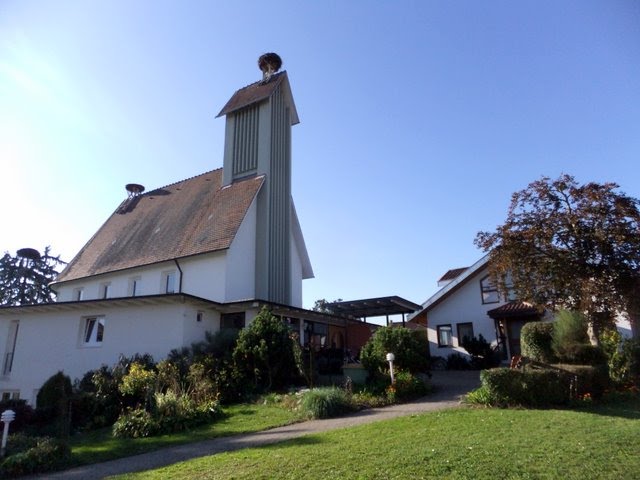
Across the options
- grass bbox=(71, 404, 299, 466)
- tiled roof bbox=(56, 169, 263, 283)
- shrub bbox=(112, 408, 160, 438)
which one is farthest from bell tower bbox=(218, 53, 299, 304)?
shrub bbox=(112, 408, 160, 438)

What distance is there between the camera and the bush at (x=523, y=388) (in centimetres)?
1110

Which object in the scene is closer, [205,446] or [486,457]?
[486,457]

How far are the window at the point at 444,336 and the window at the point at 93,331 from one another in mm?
17380

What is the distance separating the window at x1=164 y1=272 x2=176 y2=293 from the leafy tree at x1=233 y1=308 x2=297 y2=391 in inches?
A: 372

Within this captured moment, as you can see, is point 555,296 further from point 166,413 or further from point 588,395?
point 166,413

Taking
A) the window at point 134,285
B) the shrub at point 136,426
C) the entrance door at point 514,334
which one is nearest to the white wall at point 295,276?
the window at point 134,285

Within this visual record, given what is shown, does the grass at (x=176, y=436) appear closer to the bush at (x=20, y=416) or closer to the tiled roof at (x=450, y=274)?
the bush at (x=20, y=416)

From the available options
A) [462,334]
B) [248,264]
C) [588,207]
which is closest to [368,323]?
[462,334]

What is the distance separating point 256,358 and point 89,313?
9.32 m

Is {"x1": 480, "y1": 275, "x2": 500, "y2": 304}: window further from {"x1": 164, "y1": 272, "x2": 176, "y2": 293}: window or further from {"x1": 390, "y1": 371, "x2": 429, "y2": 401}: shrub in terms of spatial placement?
{"x1": 164, "y1": 272, "x2": 176, "y2": 293}: window

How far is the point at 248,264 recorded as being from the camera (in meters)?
23.6

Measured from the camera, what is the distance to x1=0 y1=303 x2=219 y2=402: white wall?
60.0 ft

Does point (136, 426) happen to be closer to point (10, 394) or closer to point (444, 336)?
point (10, 394)

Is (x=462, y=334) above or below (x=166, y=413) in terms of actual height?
above
